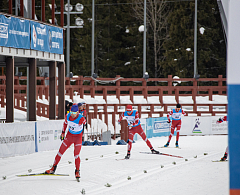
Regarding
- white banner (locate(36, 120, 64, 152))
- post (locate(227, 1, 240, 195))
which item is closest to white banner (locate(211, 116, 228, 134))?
white banner (locate(36, 120, 64, 152))

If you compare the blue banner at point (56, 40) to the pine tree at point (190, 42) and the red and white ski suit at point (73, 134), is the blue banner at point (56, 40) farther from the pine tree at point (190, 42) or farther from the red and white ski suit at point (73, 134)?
the pine tree at point (190, 42)

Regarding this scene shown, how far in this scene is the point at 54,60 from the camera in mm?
18453

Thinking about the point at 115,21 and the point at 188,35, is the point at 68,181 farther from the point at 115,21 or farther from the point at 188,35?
the point at 115,21

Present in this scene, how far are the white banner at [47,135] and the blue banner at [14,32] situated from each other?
335cm

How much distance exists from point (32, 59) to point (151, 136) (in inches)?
374

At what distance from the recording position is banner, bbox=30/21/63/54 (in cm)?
1678

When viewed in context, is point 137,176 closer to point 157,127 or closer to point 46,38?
point 46,38

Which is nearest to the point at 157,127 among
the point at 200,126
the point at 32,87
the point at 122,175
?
the point at 200,126

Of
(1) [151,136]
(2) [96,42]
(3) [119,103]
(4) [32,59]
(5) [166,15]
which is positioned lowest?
(1) [151,136]

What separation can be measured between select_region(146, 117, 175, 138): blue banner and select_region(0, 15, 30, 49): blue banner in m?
9.34

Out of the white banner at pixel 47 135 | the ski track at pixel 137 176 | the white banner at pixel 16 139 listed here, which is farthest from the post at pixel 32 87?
the ski track at pixel 137 176

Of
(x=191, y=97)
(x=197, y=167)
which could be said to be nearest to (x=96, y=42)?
(x=191, y=97)

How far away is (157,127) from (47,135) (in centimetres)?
967

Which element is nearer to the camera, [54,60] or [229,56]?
[229,56]
